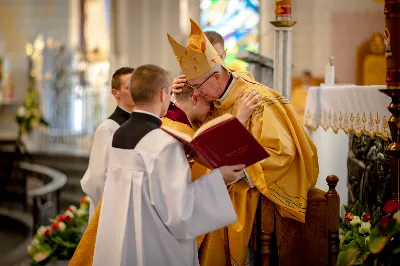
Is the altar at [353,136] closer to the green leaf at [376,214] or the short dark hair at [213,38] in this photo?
the green leaf at [376,214]

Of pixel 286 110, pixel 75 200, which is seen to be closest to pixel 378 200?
pixel 286 110

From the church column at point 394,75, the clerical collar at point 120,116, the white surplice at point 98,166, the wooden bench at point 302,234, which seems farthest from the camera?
the clerical collar at point 120,116

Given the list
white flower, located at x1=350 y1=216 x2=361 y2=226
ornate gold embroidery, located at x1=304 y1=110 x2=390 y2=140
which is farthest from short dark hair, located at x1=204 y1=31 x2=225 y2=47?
white flower, located at x1=350 y1=216 x2=361 y2=226

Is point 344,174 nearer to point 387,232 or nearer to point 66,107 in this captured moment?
point 387,232

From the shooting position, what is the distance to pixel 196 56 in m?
3.75

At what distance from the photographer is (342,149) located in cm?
563

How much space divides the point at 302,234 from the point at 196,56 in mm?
1158

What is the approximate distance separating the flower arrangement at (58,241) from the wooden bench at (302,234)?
114 inches

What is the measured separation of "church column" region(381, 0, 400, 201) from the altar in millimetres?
705

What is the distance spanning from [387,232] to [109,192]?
1404 mm

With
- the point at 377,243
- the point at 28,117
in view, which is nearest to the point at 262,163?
the point at 377,243

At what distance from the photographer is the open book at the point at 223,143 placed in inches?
126

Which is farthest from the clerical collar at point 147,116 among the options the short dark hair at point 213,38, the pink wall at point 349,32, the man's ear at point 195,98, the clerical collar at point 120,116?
the pink wall at point 349,32

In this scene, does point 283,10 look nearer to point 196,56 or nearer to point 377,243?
point 196,56
